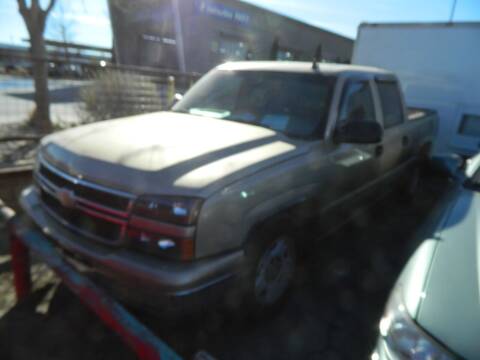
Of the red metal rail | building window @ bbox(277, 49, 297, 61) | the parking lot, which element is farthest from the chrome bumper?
building window @ bbox(277, 49, 297, 61)

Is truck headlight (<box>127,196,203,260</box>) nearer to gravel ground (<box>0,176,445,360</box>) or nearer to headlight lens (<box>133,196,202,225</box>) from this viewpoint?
headlight lens (<box>133,196,202,225</box>)

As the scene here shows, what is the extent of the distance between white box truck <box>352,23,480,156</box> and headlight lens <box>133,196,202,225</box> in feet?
20.4

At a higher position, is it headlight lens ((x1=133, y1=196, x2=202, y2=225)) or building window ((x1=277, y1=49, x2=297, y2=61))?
building window ((x1=277, y1=49, x2=297, y2=61))

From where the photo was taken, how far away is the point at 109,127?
287 cm

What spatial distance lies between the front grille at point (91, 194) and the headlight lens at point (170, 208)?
0.40ft

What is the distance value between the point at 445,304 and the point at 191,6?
23.5 metres

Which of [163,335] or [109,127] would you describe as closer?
[163,335]

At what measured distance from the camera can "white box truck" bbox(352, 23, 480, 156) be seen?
632 cm

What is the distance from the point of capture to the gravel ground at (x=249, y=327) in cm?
241

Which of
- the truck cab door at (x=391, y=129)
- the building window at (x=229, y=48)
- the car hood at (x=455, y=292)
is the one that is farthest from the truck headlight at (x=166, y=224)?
the building window at (x=229, y=48)

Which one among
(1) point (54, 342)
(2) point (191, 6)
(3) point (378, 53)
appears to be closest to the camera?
(1) point (54, 342)

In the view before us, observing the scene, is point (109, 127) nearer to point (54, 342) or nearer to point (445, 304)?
point (54, 342)

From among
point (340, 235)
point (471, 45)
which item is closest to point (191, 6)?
point (471, 45)

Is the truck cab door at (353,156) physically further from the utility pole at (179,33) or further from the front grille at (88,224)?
the utility pole at (179,33)
